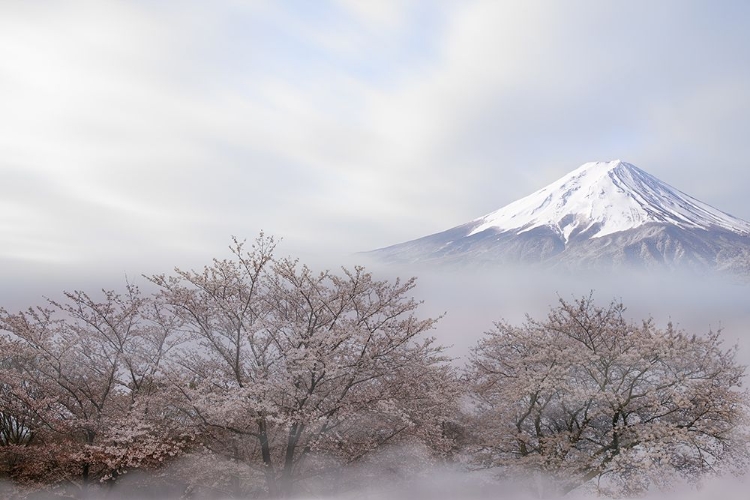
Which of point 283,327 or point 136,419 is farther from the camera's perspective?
point 283,327

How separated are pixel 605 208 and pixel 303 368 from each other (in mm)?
169869

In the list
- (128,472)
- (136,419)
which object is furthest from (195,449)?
(136,419)

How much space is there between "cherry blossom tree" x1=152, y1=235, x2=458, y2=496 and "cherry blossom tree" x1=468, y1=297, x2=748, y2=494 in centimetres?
279

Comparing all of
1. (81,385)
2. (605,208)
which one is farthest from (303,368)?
(605,208)

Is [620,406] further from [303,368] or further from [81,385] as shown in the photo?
[81,385]

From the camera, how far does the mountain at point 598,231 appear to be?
125062mm

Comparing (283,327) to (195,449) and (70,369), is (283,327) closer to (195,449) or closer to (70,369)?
(195,449)

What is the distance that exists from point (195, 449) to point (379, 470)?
4.61m

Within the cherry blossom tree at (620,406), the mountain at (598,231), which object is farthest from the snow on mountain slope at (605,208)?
the cherry blossom tree at (620,406)

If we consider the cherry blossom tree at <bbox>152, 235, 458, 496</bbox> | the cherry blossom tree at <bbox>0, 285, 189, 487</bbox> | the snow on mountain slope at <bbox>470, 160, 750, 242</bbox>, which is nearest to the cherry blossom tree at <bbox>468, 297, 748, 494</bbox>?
the cherry blossom tree at <bbox>152, 235, 458, 496</bbox>

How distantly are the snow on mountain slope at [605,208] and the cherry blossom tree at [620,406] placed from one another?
146744mm

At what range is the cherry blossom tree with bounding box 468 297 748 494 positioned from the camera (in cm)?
1002

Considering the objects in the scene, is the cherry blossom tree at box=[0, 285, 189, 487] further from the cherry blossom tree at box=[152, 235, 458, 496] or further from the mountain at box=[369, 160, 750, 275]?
the mountain at box=[369, 160, 750, 275]

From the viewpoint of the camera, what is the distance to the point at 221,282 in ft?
31.3
